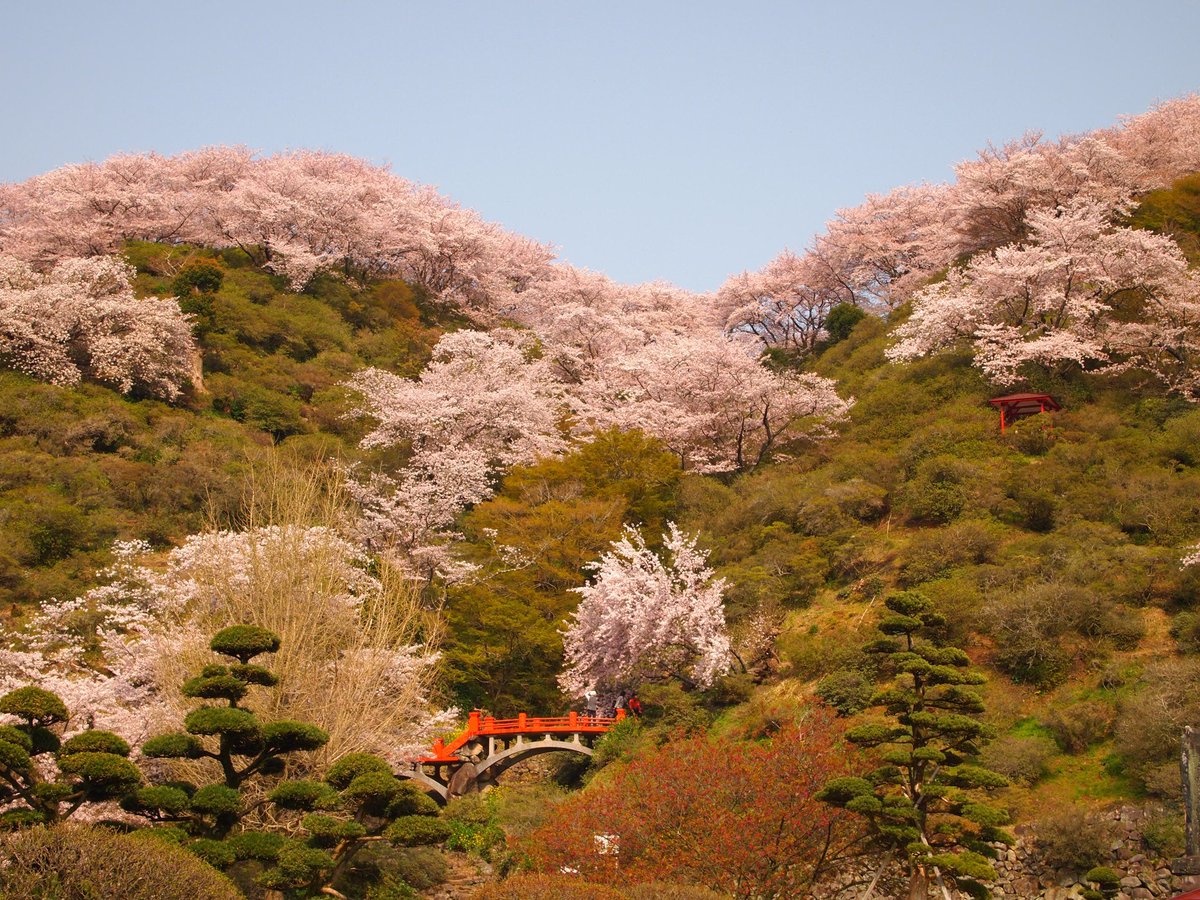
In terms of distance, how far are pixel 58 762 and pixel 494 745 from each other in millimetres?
13430

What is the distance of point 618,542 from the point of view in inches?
1211

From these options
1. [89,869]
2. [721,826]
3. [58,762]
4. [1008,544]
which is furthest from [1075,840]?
[58,762]

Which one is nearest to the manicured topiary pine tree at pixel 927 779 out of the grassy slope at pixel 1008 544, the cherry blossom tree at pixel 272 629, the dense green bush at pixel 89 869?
the grassy slope at pixel 1008 544

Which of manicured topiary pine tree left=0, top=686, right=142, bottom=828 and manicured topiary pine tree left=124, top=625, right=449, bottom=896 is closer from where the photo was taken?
manicured topiary pine tree left=0, top=686, right=142, bottom=828

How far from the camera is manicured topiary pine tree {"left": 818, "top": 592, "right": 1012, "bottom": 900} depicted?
1705cm

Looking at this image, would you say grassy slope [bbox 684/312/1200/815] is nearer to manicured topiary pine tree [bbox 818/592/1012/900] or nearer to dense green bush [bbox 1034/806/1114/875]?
dense green bush [bbox 1034/806/1114/875]

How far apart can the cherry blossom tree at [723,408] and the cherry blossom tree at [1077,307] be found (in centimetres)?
318

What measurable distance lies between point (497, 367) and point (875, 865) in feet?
84.9

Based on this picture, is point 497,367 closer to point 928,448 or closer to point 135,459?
point 135,459

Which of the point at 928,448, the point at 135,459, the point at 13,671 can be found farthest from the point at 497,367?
the point at 13,671

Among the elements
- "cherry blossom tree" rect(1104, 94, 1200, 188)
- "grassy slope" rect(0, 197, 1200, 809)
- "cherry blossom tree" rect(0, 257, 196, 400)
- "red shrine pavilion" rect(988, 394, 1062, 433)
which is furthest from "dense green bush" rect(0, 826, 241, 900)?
"cherry blossom tree" rect(1104, 94, 1200, 188)

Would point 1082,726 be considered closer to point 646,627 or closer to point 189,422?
point 646,627

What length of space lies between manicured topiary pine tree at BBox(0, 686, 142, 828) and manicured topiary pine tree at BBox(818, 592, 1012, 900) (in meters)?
9.70

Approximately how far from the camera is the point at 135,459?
122 ft
